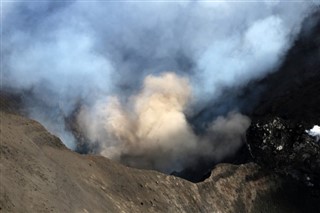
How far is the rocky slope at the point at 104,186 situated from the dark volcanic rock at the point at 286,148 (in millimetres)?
2120

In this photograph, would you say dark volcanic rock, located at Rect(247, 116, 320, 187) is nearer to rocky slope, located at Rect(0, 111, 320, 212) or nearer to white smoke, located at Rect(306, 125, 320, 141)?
white smoke, located at Rect(306, 125, 320, 141)

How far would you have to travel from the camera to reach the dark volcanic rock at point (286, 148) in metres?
74.8

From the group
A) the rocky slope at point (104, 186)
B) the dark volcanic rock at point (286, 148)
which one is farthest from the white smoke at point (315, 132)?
the rocky slope at point (104, 186)

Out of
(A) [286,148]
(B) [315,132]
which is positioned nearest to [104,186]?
(A) [286,148]

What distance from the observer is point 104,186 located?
5200 cm

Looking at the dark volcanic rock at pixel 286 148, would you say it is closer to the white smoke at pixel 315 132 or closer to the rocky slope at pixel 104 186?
the white smoke at pixel 315 132

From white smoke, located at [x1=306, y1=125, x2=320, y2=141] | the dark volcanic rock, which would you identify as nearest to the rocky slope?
the dark volcanic rock

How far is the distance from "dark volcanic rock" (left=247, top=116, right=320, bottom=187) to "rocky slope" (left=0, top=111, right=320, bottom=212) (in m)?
2.12

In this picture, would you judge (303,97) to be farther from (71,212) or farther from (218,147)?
(71,212)

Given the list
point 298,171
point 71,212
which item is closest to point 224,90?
point 298,171

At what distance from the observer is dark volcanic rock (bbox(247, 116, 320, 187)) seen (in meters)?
74.8

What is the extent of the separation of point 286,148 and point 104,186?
34.1 metres

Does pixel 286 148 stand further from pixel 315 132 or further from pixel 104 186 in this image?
pixel 104 186

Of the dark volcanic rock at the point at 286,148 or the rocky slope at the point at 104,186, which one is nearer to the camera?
the rocky slope at the point at 104,186
